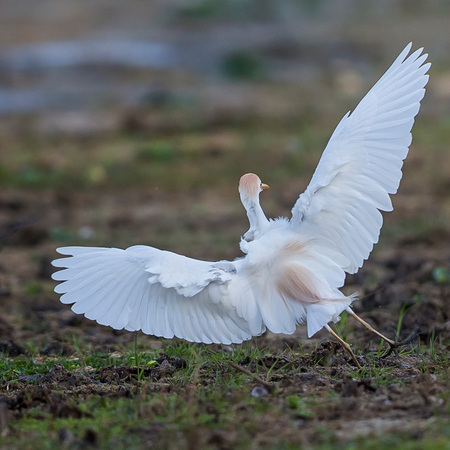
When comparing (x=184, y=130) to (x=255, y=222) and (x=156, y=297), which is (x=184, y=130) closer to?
(x=255, y=222)

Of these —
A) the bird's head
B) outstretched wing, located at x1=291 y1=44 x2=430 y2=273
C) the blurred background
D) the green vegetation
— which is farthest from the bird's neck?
the blurred background

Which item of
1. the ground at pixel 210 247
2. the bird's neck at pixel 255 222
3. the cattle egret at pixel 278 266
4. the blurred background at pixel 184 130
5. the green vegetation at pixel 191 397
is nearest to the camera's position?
the green vegetation at pixel 191 397

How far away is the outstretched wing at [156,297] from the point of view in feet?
15.6

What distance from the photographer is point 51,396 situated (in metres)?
4.62

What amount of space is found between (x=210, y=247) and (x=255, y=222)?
461cm

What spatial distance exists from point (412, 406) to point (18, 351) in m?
3.00

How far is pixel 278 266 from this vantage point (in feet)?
15.7

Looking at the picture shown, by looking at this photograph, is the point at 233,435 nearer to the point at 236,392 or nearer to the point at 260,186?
the point at 236,392

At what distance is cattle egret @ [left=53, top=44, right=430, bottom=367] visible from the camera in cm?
471

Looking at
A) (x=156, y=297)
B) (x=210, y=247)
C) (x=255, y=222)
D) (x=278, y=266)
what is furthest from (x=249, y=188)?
(x=210, y=247)

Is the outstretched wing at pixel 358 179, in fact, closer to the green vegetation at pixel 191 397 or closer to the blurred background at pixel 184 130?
the green vegetation at pixel 191 397

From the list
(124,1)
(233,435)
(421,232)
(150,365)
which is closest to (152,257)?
(150,365)

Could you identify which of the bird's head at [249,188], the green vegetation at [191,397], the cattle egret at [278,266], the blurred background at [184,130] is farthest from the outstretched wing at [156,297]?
the blurred background at [184,130]

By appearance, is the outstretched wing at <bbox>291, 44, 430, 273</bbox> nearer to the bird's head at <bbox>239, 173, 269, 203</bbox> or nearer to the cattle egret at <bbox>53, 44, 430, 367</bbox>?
the cattle egret at <bbox>53, 44, 430, 367</bbox>
